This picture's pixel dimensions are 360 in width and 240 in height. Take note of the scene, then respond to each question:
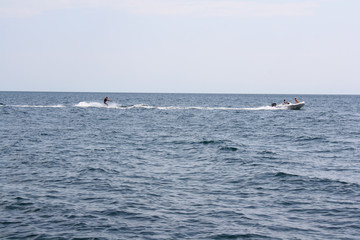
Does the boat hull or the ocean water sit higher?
the boat hull

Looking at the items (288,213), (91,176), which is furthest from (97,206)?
(288,213)

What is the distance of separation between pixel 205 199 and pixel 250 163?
7.52 metres

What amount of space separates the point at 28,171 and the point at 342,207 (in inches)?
552

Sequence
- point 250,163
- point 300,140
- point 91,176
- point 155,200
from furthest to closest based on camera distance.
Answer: point 300,140
point 250,163
point 91,176
point 155,200

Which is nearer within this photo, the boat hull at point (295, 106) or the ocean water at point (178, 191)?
the ocean water at point (178, 191)

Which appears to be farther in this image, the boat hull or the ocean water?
the boat hull

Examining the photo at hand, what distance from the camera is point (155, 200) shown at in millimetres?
14172

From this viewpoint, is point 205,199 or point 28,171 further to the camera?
point 28,171

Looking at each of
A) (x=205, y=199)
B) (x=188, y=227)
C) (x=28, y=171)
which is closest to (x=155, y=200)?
(x=205, y=199)

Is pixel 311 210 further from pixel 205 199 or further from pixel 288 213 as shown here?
pixel 205 199

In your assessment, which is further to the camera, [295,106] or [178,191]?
[295,106]

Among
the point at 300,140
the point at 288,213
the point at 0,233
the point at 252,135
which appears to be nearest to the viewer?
the point at 0,233

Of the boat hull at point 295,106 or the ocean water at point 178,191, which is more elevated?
the boat hull at point 295,106

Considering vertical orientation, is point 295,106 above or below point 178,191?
above
